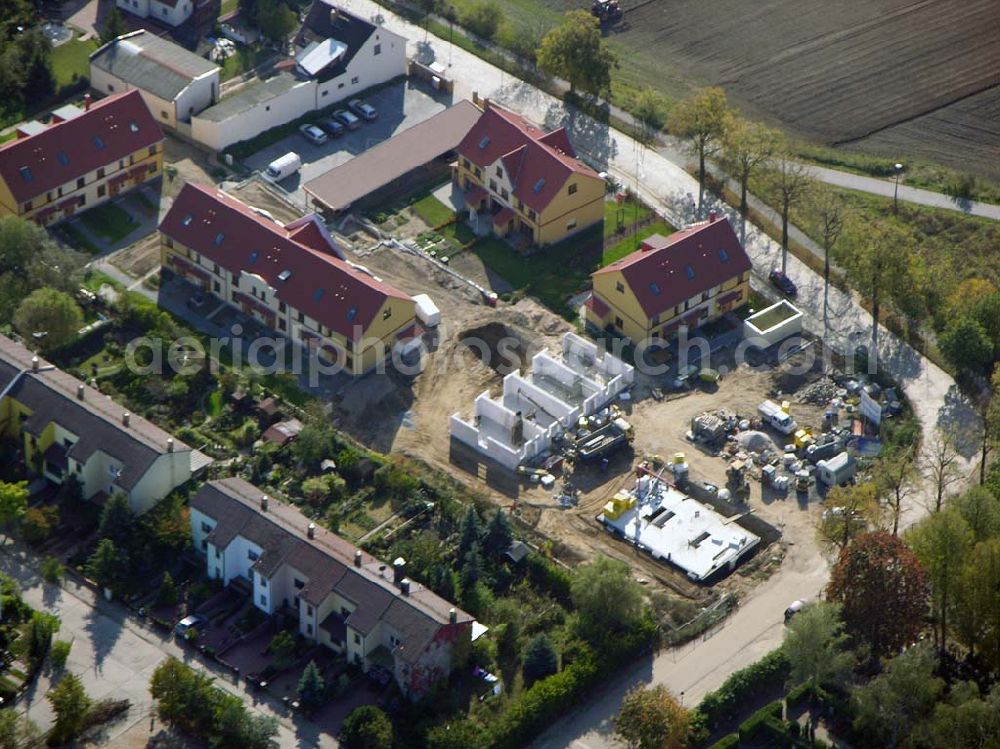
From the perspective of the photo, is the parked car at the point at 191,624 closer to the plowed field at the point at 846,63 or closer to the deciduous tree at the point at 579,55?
the deciduous tree at the point at 579,55

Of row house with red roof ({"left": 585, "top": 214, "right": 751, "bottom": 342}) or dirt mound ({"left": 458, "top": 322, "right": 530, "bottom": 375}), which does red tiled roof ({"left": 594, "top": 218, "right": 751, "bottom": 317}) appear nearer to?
row house with red roof ({"left": 585, "top": 214, "right": 751, "bottom": 342})

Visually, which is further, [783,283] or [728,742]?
[783,283]

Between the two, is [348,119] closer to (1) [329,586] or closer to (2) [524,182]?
(2) [524,182]

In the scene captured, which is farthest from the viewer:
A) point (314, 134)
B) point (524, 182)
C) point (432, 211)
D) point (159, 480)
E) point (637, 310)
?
point (314, 134)

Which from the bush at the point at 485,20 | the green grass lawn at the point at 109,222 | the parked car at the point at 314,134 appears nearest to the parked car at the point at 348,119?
the parked car at the point at 314,134

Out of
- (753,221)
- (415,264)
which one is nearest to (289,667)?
(415,264)

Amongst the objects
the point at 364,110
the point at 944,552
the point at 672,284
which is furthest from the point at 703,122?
the point at 944,552
